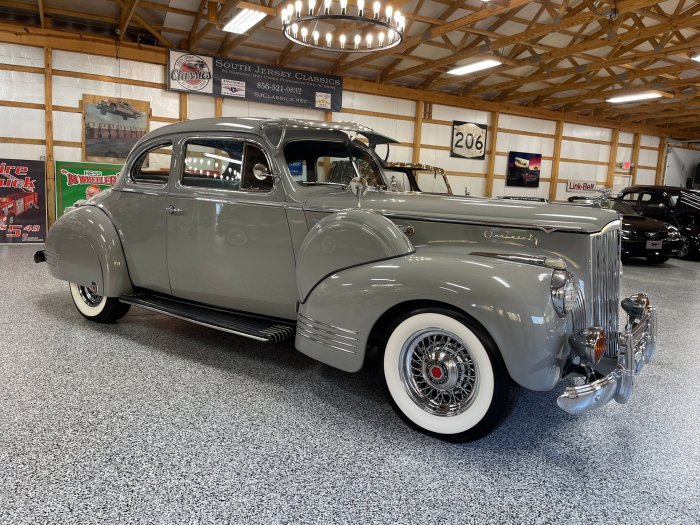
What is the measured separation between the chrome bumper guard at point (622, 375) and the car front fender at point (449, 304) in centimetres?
13

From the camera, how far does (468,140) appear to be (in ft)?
50.1

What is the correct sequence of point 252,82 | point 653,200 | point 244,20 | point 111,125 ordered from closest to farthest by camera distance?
point 244,20 → point 111,125 → point 653,200 → point 252,82

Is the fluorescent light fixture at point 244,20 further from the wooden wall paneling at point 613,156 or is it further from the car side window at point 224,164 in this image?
the wooden wall paneling at point 613,156

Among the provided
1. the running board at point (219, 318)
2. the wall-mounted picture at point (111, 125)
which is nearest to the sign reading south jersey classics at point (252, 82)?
the wall-mounted picture at point (111, 125)

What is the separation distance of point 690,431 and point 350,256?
2109mm

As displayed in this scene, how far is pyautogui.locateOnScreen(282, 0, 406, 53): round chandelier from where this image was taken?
613 centimetres

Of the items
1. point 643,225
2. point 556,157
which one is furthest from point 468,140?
point 643,225

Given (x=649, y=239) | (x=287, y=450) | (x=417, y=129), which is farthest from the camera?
(x=417, y=129)

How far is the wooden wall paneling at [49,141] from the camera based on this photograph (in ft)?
31.9

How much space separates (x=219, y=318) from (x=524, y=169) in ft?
48.6

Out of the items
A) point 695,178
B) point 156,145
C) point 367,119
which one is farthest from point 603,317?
point 695,178

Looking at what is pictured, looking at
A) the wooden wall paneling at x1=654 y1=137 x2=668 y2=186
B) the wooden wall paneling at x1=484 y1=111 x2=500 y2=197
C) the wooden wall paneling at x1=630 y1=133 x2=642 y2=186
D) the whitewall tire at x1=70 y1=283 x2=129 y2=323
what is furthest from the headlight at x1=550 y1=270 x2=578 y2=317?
the wooden wall paneling at x1=654 y1=137 x2=668 y2=186

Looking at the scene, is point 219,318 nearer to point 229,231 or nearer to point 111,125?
point 229,231

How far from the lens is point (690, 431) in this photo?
2754 millimetres
